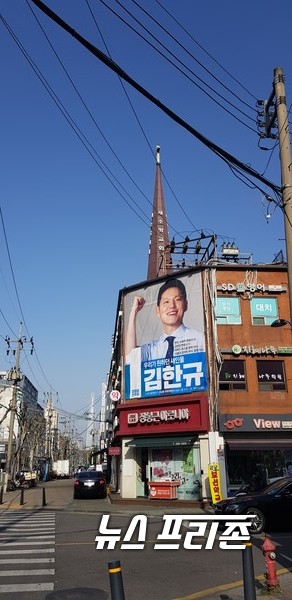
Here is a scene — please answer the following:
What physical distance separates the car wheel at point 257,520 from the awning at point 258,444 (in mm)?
8162

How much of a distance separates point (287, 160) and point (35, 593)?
27.3 feet

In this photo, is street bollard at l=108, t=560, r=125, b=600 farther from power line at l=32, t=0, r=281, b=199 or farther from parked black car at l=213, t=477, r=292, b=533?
parked black car at l=213, t=477, r=292, b=533

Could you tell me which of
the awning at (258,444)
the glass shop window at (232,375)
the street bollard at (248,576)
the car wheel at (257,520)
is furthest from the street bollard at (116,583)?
the glass shop window at (232,375)

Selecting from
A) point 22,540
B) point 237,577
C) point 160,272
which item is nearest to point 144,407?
point 160,272

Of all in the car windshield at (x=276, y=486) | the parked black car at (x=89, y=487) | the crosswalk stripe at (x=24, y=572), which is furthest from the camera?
the parked black car at (x=89, y=487)

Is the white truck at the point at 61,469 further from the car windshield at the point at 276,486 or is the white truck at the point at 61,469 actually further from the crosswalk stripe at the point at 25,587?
the crosswalk stripe at the point at 25,587

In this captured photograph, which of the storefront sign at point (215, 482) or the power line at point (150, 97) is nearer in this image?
the power line at point (150, 97)

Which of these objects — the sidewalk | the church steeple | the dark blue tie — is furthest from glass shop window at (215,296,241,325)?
the church steeple

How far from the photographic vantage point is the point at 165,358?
25266mm

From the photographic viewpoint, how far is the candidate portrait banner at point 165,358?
23.9 m

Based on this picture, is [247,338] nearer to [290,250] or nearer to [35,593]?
[290,250]

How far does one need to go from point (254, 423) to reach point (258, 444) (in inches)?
34.3

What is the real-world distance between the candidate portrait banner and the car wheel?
31.8 feet

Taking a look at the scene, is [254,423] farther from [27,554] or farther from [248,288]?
[27,554]
